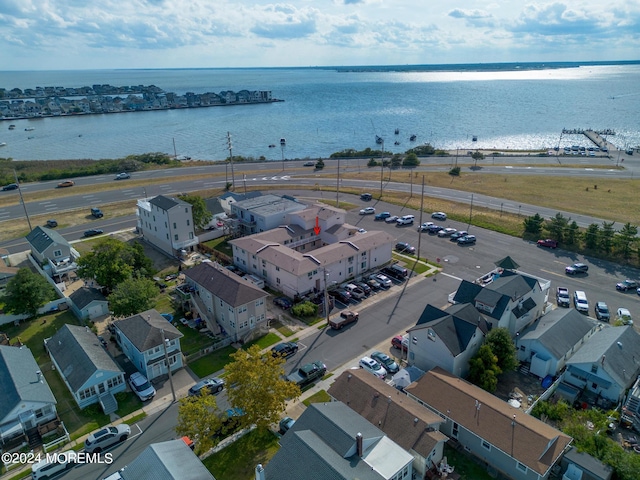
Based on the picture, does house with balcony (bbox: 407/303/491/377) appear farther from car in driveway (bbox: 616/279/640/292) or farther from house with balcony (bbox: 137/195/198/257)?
house with balcony (bbox: 137/195/198/257)

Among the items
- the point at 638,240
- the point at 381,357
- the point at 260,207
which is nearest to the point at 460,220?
the point at 638,240

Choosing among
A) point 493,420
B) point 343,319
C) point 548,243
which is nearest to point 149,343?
point 343,319

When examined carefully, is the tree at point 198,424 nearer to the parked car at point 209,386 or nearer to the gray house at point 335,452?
the gray house at point 335,452

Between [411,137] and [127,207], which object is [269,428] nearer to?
[127,207]

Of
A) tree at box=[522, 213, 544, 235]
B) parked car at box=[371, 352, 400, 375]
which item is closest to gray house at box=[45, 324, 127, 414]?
parked car at box=[371, 352, 400, 375]

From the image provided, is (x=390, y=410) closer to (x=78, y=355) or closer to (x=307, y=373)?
(x=307, y=373)
